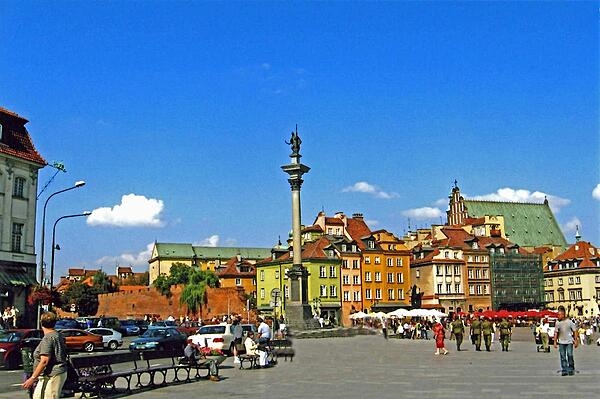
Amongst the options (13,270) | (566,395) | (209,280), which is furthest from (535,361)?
(209,280)

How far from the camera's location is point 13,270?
4547 centimetres

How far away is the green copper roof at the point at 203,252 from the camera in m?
177

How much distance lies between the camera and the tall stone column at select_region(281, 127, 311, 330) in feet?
166

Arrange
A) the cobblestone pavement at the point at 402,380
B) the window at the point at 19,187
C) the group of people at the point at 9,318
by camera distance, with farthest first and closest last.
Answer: the window at the point at 19,187, the group of people at the point at 9,318, the cobblestone pavement at the point at 402,380

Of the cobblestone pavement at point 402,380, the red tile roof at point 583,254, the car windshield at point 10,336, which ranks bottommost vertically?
the cobblestone pavement at point 402,380

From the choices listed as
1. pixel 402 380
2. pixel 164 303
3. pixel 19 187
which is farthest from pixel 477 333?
pixel 164 303

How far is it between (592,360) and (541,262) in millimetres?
91926

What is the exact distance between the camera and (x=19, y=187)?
155 ft

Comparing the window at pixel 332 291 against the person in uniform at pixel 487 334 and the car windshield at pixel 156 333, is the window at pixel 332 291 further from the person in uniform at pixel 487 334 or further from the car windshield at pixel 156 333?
the person in uniform at pixel 487 334

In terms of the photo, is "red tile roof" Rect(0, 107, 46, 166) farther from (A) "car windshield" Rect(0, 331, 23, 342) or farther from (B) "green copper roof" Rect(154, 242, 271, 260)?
(B) "green copper roof" Rect(154, 242, 271, 260)

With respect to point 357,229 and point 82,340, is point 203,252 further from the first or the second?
point 82,340

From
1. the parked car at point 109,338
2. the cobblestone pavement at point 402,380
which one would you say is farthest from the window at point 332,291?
the cobblestone pavement at point 402,380

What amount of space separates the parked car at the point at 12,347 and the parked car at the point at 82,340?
9.27 metres

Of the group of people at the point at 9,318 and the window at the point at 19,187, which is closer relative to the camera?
the group of people at the point at 9,318
